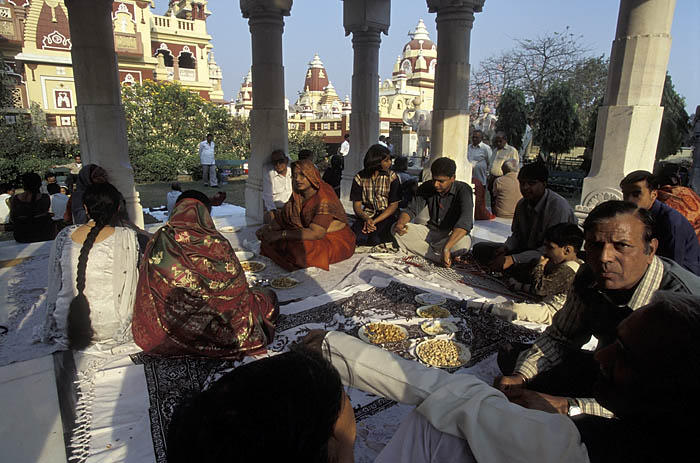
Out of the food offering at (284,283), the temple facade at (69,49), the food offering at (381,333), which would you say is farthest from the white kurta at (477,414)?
the temple facade at (69,49)

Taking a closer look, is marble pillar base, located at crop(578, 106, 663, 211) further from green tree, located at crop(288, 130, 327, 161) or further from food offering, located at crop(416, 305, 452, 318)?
green tree, located at crop(288, 130, 327, 161)

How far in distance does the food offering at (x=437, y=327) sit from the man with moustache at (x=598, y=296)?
0.99 metres

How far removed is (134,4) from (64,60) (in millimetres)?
5030

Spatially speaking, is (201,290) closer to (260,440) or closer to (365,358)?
(365,358)

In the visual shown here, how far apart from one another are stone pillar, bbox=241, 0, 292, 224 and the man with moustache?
559cm

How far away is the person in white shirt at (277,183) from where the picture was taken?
6754 mm

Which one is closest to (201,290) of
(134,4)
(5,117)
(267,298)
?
(267,298)

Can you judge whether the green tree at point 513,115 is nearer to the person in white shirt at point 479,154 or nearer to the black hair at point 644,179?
the person in white shirt at point 479,154

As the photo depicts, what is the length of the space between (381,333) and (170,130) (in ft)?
54.6

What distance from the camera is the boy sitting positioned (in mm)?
3406

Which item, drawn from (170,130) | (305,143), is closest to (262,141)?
(170,130)

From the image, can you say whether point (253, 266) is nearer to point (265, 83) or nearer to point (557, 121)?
point (265, 83)

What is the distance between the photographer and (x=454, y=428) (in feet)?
3.67

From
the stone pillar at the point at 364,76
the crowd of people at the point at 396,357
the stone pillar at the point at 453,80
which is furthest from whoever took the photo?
the stone pillar at the point at 364,76
